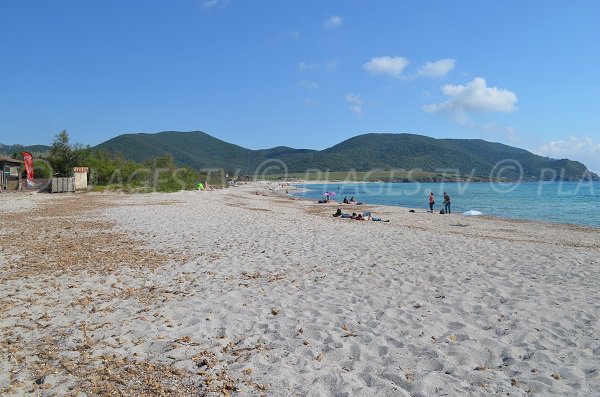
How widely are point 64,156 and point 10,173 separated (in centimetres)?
941

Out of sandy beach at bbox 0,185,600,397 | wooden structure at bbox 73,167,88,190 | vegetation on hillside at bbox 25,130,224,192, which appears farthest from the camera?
vegetation on hillside at bbox 25,130,224,192

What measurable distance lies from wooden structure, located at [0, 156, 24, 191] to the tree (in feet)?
24.5

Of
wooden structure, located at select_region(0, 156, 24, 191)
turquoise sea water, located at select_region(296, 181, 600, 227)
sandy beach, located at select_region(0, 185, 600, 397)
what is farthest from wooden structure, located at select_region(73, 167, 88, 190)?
turquoise sea water, located at select_region(296, 181, 600, 227)

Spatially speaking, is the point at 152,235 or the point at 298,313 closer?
the point at 298,313

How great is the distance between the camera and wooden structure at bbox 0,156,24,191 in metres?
37.8

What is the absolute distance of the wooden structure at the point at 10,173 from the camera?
37.8m

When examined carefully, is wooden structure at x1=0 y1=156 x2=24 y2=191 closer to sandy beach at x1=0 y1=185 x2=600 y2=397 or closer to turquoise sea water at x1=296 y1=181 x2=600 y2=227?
sandy beach at x1=0 y1=185 x2=600 y2=397

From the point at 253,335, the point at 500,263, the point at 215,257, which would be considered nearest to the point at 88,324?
the point at 253,335

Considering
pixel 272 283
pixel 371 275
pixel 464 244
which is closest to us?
pixel 272 283

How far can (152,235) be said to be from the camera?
13.1m

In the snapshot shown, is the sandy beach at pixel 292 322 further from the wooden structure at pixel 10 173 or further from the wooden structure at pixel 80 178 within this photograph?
the wooden structure at pixel 10 173

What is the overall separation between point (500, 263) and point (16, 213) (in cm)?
2077

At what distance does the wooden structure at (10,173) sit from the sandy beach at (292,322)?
33.1 meters

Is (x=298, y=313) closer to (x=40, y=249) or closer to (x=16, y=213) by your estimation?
(x=40, y=249)
